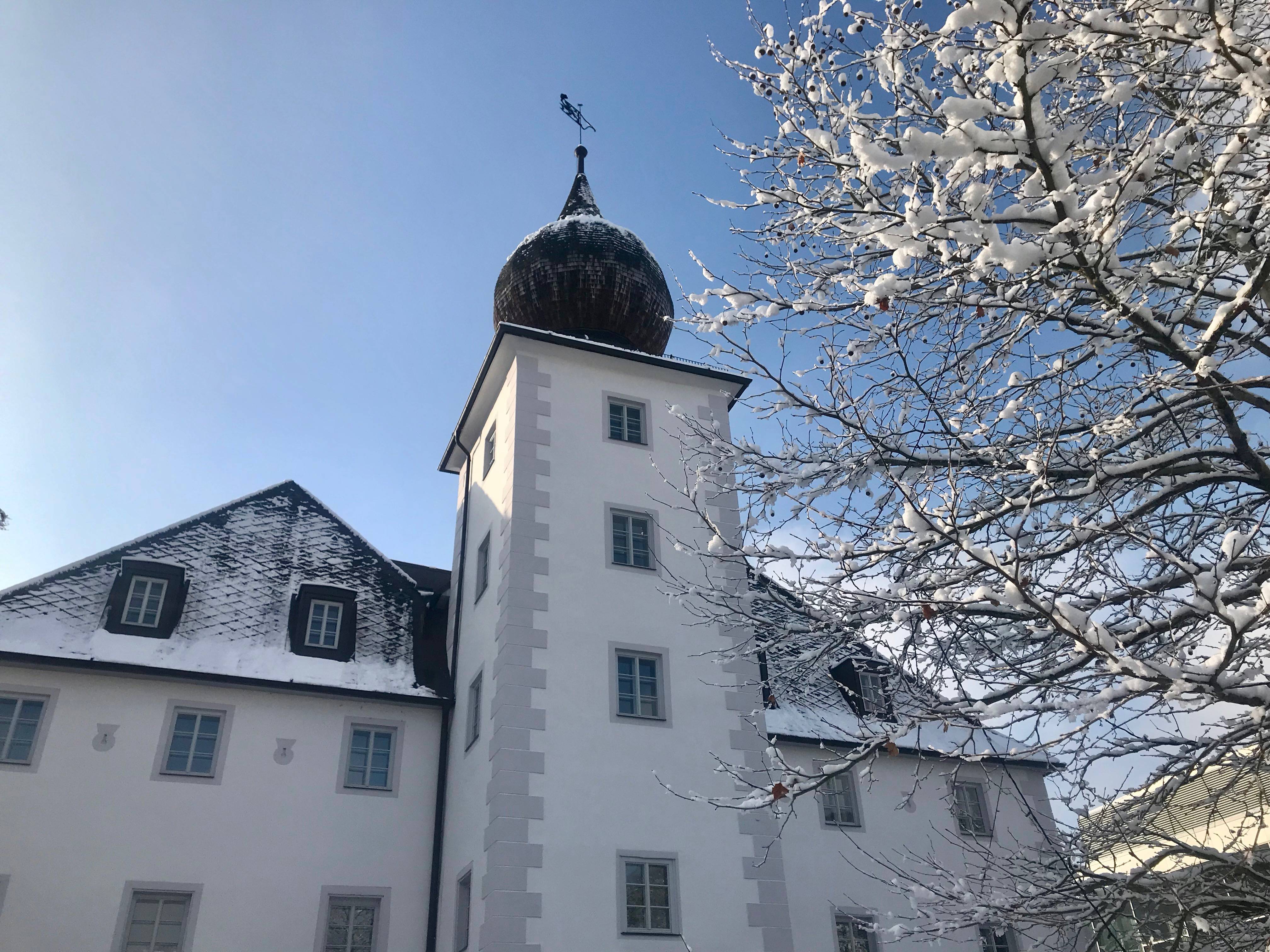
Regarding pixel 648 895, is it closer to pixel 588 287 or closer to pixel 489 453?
pixel 489 453

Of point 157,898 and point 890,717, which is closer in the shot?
point 890,717

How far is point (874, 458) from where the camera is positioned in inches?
241

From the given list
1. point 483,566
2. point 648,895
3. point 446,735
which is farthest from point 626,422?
point 648,895

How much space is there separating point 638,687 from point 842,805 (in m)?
4.49

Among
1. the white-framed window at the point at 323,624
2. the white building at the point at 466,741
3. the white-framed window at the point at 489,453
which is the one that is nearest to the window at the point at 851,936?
the white building at the point at 466,741

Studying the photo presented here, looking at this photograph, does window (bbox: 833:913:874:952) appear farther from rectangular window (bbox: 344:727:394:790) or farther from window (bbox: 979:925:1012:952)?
rectangular window (bbox: 344:727:394:790)

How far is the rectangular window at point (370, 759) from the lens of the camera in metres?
14.5

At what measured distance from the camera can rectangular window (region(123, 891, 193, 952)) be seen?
12328mm

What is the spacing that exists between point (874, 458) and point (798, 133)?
201 centimetres

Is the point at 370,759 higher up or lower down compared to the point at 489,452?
lower down

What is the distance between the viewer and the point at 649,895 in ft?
39.2

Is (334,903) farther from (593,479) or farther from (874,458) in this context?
(874,458)

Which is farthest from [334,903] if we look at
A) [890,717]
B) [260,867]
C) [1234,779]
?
[1234,779]

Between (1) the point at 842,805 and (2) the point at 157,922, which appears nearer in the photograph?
(2) the point at 157,922
